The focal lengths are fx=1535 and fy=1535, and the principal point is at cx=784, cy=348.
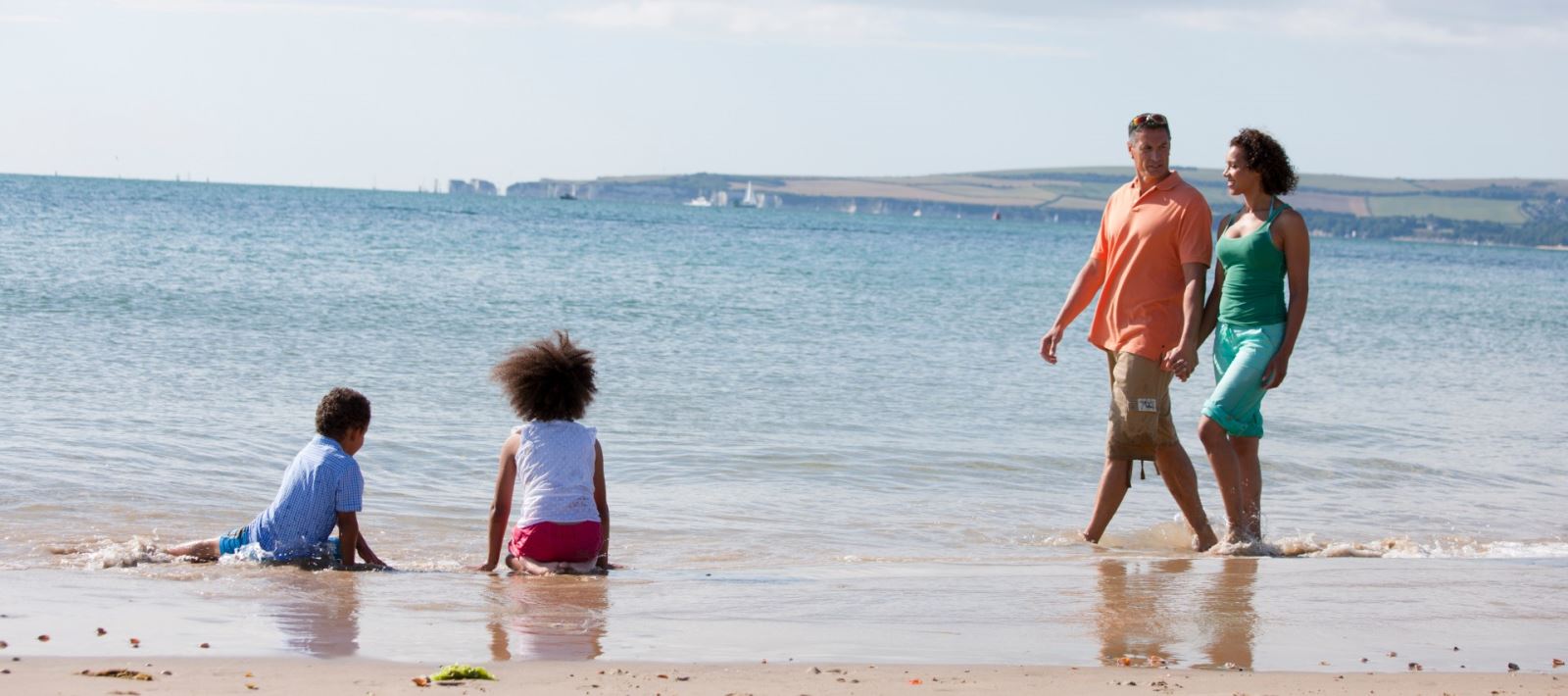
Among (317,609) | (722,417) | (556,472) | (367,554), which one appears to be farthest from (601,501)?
(722,417)

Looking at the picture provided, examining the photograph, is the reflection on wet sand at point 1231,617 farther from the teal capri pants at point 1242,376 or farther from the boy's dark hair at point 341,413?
the boy's dark hair at point 341,413

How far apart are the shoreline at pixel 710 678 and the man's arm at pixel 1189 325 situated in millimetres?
2168

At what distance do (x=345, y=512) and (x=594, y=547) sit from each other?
2.98 feet

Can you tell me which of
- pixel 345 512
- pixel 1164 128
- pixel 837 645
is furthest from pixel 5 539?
pixel 1164 128

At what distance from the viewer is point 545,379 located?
557 cm

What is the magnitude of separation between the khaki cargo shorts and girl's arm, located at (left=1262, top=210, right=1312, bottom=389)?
420 millimetres

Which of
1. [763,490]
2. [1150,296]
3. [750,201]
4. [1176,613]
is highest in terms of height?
[750,201]

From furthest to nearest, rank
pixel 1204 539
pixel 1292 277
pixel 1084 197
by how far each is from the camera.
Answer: pixel 1084 197, pixel 1204 539, pixel 1292 277

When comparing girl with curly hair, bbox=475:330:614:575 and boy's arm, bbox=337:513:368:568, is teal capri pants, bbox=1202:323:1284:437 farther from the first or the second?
boy's arm, bbox=337:513:368:568

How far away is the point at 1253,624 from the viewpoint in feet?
15.1

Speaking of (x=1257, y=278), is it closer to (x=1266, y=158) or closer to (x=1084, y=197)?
(x=1266, y=158)

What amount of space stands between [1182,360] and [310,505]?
3329 millimetres

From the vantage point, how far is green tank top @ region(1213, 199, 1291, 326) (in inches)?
241

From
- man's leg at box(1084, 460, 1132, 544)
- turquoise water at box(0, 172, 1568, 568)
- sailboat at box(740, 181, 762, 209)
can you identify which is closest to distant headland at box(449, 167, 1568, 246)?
sailboat at box(740, 181, 762, 209)
